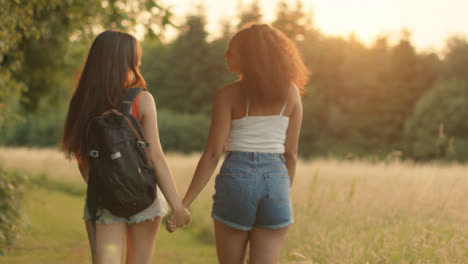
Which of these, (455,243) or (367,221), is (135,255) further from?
(367,221)

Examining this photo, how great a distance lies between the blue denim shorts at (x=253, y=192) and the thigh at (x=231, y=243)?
79mm

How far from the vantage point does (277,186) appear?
2939mm

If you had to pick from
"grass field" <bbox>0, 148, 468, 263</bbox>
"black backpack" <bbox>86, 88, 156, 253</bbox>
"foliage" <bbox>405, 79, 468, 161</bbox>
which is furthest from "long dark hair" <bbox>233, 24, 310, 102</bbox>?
"foliage" <bbox>405, 79, 468, 161</bbox>

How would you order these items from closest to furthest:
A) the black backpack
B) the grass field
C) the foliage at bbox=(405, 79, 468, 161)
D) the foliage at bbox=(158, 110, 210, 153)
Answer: the black backpack < the grass field < the foliage at bbox=(405, 79, 468, 161) < the foliage at bbox=(158, 110, 210, 153)

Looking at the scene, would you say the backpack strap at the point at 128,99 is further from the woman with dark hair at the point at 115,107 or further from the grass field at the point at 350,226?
the grass field at the point at 350,226

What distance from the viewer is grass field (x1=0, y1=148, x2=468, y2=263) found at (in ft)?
14.2

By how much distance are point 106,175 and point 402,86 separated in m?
35.6

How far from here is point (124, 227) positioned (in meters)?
→ 3.00

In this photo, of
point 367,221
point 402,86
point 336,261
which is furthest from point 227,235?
point 402,86

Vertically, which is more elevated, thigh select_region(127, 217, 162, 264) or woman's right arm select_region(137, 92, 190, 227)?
woman's right arm select_region(137, 92, 190, 227)

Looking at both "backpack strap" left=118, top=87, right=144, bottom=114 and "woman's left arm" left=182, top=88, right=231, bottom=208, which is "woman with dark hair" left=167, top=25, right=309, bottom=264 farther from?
"backpack strap" left=118, top=87, right=144, bottom=114

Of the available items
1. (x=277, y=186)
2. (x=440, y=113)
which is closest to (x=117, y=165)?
(x=277, y=186)

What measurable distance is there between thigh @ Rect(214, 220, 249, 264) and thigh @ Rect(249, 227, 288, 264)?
0.25ft

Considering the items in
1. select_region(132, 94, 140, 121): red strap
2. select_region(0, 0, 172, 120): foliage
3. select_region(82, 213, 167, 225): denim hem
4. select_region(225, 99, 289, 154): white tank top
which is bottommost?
select_region(82, 213, 167, 225): denim hem
